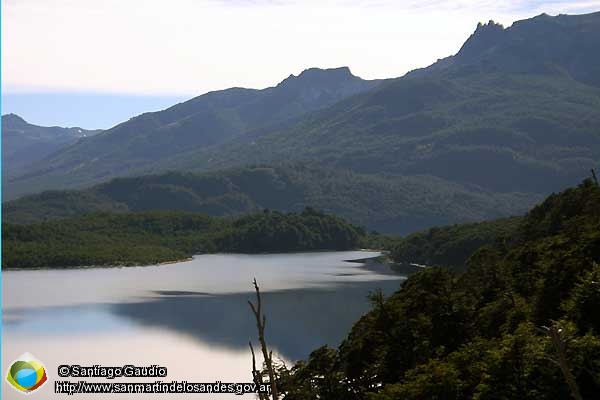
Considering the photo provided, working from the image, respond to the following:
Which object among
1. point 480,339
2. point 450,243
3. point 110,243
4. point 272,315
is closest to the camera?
point 480,339

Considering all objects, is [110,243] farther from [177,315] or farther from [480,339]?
[480,339]

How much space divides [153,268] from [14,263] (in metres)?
24.3

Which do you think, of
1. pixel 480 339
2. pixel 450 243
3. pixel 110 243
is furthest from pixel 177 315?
pixel 110 243

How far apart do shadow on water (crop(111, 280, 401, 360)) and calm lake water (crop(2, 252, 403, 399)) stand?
11cm

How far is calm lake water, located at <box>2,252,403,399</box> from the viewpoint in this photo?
221ft

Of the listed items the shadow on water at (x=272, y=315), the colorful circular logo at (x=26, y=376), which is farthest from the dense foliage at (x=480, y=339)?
the shadow on water at (x=272, y=315)

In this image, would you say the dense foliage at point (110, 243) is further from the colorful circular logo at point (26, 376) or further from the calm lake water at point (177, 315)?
the colorful circular logo at point (26, 376)

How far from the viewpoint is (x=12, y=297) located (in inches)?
4350

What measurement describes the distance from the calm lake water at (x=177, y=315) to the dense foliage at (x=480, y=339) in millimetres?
16878

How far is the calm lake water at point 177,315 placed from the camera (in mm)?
67250

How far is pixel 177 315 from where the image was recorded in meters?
92.4

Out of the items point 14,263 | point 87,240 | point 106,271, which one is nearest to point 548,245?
point 106,271

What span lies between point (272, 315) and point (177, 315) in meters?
10.1

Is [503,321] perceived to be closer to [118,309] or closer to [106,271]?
[118,309]
